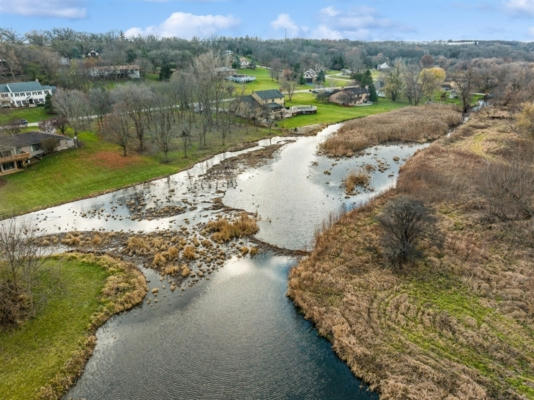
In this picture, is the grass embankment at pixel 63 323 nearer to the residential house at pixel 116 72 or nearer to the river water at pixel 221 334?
the river water at pixel 221 334

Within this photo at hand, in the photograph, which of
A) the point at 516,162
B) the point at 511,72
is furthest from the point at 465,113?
the point at 516,162

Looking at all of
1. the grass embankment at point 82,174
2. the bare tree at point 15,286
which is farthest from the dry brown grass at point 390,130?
the bare tree at point 15,286

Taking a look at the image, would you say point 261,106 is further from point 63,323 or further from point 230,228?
point 63,323

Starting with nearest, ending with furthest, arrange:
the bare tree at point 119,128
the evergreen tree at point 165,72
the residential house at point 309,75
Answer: the bare tree at point 119,128, the evergreen tree at point 165,72, the residential house at point 309,75

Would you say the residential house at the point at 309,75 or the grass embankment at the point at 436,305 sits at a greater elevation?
the residential house at the point at 309,75

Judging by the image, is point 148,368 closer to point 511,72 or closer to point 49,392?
point 49,392

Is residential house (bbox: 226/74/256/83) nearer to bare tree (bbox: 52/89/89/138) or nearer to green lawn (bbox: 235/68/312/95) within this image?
green lawn (bbox: 235/68/312/95)

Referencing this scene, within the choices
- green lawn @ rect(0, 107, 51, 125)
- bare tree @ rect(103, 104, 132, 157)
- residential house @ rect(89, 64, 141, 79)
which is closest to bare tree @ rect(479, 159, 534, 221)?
bare tree @ rect(103, 104, 132, 157)
